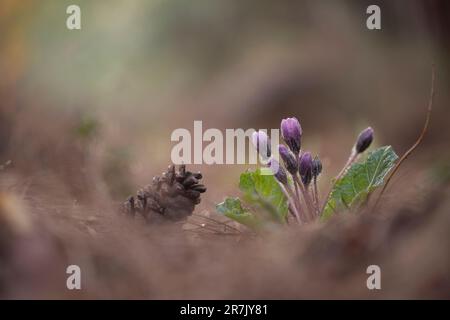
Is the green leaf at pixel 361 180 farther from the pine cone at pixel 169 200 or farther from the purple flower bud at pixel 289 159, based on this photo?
the pine cone at pixel 169 200

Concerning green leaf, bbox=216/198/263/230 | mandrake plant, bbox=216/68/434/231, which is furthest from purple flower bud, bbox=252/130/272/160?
green leaf, bbox=216/198/263/230

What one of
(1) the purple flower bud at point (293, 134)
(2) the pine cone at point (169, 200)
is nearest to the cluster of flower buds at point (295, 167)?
(1) the purple flower bud at point (293, 134)

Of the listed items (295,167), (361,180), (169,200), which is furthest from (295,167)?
(169,200)

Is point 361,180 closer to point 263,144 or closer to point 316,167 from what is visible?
point 316,167

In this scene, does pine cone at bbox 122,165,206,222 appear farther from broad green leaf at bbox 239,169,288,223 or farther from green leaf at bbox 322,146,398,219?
green leaf at bbox 322,146,398,219

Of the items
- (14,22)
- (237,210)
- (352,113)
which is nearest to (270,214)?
(237,210)

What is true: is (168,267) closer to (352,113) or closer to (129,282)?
(129,282)
